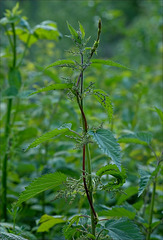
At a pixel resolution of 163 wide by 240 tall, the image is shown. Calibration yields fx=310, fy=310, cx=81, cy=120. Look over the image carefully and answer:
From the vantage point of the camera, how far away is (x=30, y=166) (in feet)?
3.71

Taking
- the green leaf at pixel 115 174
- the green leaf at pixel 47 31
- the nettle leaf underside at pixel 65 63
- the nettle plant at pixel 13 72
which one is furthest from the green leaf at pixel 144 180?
→ the green leaf at pixel 47 31

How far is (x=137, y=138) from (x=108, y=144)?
0.25 m

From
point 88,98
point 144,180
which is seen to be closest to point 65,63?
point 144,180

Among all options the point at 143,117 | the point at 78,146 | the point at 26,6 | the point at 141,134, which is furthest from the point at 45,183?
the point at 26,6

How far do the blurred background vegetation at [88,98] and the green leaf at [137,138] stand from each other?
7 cm

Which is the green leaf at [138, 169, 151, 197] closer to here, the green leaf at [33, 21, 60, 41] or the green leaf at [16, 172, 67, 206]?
the green leaf at [16, 172, 67, 206]

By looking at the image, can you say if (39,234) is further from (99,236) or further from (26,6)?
(26,6)

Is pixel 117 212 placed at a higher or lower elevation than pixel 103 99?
lower

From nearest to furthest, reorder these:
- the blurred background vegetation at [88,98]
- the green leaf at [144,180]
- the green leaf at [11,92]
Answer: the green leaf at [144,180], the green leaf at [11,92], the blurred background vegetation at [88,98]

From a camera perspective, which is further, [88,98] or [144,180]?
[88,98]

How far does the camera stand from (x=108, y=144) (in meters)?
0.50

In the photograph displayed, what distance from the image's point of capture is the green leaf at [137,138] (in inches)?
28.1

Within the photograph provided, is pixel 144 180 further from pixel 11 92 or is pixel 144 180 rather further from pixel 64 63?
pixel 11 92

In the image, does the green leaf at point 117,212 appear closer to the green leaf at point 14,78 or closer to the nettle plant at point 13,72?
the nettle plant at point 13,72
